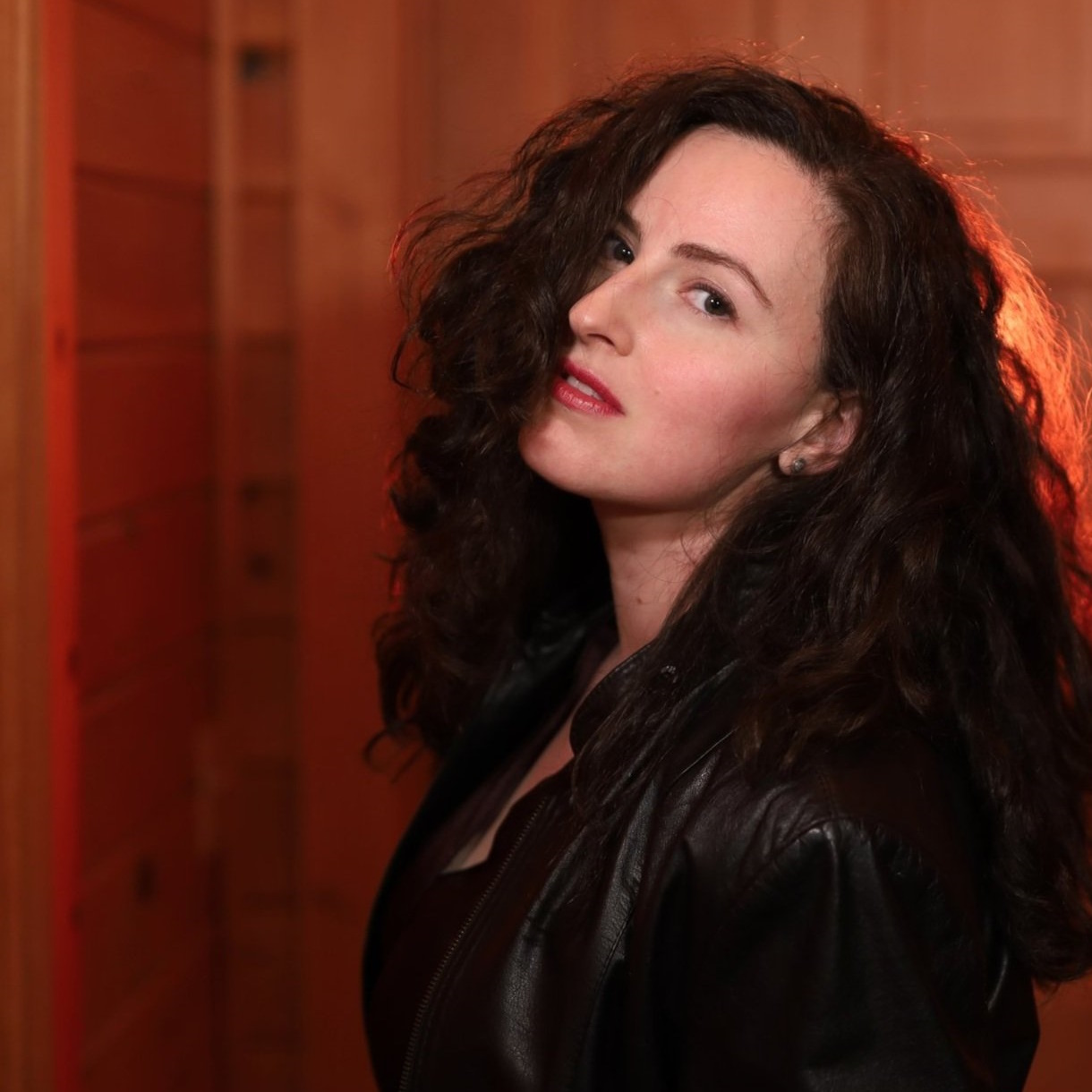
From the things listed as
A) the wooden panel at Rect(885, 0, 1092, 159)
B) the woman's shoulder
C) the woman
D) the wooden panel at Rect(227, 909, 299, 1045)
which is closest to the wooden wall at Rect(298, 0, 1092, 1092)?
the wooden panel at Rect(885, 0, 1092, 159)

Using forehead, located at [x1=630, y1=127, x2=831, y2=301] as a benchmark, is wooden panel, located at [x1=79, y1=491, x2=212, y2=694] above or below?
below

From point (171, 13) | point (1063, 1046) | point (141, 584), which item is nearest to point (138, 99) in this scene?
point (171, 13)

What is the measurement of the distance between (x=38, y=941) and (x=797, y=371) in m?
0.97

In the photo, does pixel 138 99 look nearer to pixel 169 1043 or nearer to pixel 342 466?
pixel 342 466

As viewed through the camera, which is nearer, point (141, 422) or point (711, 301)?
point (711, 301)

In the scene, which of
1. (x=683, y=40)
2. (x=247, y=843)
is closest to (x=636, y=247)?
(x=683, y=40)

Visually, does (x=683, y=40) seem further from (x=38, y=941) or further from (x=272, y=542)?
(x=38, y=941)

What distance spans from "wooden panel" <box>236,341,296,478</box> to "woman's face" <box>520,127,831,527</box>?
93 centimetres

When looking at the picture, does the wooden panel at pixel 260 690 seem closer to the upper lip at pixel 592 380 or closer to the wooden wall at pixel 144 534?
the wooden wall at pixel 144 534

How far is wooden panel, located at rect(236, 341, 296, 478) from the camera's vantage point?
2068mm

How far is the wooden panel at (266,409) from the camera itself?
2.07m

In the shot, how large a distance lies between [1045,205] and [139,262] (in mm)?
1210

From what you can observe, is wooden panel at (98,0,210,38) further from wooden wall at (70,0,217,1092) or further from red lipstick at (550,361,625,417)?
red lipstick at (550,361,625,417)

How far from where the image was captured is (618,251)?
1.27 metres
